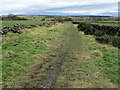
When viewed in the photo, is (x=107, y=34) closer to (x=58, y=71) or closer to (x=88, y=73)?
(x=88, y=73)

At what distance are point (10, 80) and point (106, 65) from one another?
6.21 m

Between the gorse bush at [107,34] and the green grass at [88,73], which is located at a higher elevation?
the gorse bush at [107,34]

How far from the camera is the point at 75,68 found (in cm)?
1127

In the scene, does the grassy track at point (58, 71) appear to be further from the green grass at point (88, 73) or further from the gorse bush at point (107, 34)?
the gorse bush at point (107, 34)

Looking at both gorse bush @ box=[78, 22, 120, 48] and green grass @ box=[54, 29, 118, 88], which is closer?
green grass @ box=[54, 29, 118, 88]

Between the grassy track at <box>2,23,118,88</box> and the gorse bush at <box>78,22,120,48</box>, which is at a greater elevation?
the gorse bush at <box>78,22,120,48</box>

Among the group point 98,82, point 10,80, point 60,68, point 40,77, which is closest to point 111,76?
point 98,82

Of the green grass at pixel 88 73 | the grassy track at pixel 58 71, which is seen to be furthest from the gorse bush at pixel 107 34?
the grassy track at pixel 58 71

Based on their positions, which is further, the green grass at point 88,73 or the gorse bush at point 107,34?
the gorse bush at point 107,34

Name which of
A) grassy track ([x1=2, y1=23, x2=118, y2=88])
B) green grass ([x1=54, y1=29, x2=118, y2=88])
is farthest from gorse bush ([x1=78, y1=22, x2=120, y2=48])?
grassy track ([x1=2, y1=23, x2=118, y2=88])

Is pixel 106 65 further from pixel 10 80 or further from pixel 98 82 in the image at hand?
pixel 10 80

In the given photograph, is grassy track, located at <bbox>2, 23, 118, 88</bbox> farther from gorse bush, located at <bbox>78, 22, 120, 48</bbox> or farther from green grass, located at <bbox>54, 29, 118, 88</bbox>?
gorse bush, located at <bbox>78, 22, 120, 48</bbox>

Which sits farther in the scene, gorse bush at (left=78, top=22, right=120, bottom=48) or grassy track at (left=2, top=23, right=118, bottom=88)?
gorse bush at (left=78, top=22, right=120, bottom=48)

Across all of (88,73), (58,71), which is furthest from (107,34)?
(58,71)
